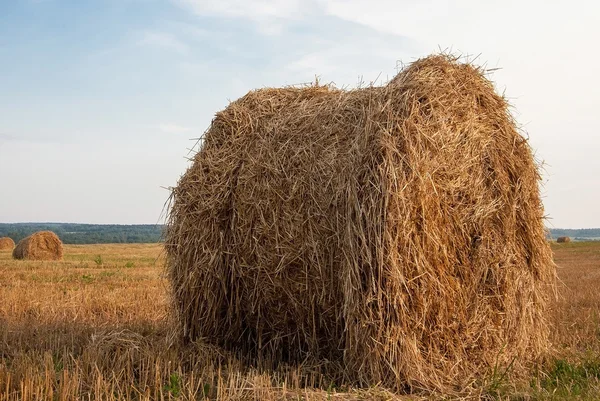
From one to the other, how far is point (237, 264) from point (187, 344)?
94 centimetres

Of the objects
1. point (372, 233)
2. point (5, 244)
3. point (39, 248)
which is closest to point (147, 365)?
point (372, 233)

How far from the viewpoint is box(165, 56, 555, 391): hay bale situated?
177 inches

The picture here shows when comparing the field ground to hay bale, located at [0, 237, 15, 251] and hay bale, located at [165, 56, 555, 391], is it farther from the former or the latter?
hay bale, located at [0, 237, 15, 251]

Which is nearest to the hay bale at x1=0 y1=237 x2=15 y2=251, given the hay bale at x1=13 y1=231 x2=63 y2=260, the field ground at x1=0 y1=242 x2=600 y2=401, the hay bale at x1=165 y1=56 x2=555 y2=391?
the hay bale at x1=13 y1=231 x2=63 y2=260

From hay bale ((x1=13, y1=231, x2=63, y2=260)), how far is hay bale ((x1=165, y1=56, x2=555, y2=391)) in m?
16.7

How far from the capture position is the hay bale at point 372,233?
4.51m

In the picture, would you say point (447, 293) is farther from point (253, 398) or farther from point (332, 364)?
point (253, 398)

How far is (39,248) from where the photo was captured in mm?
20969

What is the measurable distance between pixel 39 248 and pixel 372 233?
19008 mm

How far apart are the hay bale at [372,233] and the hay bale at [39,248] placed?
16.7 meters

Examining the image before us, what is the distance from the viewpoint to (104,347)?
5348 mm

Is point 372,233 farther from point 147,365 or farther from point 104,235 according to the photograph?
point 104,235

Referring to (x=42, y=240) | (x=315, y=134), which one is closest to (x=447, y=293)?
(x=315, y=134)

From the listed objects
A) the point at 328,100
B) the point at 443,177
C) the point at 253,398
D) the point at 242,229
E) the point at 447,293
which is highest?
the point at 328,100
